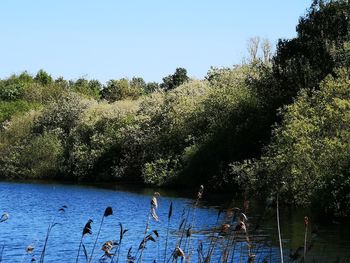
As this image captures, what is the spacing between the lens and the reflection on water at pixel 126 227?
71.1 feet

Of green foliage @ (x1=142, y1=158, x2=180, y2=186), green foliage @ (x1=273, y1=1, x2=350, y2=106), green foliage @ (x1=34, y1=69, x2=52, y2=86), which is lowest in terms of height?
green foliage @ (x1=142, y1=158, x2=180, y2=186)

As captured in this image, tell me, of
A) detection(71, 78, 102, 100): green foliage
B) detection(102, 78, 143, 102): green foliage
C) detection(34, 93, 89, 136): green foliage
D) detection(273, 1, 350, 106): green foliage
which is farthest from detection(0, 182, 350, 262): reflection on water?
detection(71, 78, 102, 100): green foliage

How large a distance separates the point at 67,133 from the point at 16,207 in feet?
110

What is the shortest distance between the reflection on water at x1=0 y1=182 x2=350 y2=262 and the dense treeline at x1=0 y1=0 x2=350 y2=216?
9.34 feet

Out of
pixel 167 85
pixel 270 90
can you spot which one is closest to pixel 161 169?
pixel 270 90

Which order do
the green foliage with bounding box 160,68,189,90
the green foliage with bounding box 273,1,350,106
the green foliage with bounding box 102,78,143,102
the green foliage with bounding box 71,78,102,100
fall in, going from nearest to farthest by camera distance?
the green foliage with bounding box 273,1,350,106, the green foliage with bounding box 102,78,143,102, the green foliage with bounding box 71,78,102,100, the green foliage with bounding box 160,68,189,90

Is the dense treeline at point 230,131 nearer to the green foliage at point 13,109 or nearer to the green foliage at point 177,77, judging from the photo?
the green foliage at point 13,109

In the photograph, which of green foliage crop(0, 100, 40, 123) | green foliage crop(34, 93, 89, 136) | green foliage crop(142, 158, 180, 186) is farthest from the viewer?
green foliage crop(0, 100, 40, 123)

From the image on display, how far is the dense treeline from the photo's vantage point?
119 ft

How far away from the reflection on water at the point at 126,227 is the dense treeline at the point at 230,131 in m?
2.85

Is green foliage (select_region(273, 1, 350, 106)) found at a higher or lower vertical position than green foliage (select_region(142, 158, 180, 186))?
higher

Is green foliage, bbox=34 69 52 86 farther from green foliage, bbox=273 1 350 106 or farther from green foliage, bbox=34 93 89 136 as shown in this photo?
green foliage, bbox=273 1 350 106

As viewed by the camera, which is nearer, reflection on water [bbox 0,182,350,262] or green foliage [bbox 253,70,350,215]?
reflection on water [bbox 0,182,350,262]

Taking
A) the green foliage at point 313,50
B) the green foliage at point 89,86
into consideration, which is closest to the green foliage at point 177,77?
the green foliage at point 89,86
